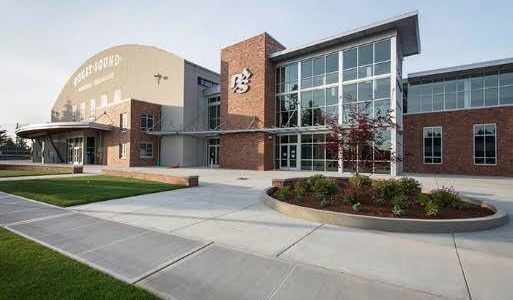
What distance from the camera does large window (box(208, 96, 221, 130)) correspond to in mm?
35562

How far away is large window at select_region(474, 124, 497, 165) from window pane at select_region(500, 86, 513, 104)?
2.30 m

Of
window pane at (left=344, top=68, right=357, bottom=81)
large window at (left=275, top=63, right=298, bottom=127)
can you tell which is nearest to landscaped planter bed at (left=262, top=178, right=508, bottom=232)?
window pane at (left=344, top=68, right=357, bottom=81)

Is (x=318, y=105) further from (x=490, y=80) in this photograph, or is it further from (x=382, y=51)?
(x=490, y=80)

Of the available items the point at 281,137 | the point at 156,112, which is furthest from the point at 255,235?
the point at 156,112

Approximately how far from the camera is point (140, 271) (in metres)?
4.24

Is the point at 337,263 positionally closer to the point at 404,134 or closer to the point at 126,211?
the point at 126,211

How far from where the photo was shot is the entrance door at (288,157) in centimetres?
2697

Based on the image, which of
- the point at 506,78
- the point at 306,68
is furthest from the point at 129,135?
the point at 506,78

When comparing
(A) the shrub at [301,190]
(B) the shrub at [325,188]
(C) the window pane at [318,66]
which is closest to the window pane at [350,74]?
(C) the window pane at [318,66]

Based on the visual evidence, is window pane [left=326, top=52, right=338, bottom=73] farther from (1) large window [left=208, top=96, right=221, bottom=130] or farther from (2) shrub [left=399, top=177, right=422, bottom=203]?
(2) shrub [left=399, top=177, right=422, bottom=203]

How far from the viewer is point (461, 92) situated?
25.1 metres

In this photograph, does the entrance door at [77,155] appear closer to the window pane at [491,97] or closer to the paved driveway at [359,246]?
the paved driveway at [359,246]

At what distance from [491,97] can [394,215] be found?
936 inches

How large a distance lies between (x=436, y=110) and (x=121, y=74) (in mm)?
38023
